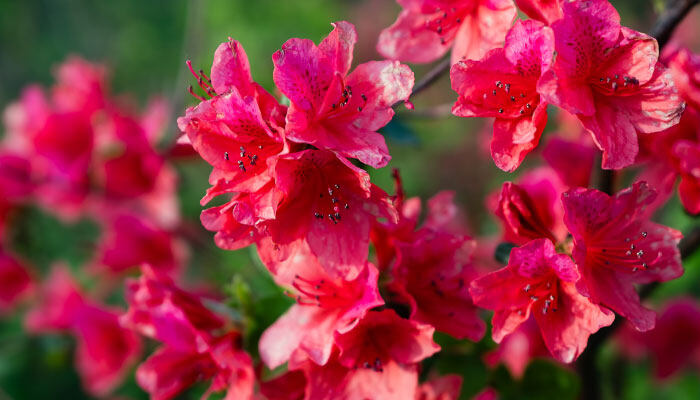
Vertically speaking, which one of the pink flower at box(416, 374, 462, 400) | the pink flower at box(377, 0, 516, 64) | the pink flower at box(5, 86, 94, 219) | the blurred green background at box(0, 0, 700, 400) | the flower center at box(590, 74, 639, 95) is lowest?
the blurred green background at box(0, 0, 700, 400)

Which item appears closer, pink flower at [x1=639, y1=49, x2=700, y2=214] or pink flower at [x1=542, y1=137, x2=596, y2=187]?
pink flower at [x1=639, y1=49, x2=700, y2=214]

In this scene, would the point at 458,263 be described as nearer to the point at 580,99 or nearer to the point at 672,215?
the point at 580,99

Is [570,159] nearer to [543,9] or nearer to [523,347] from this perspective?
[543,9]

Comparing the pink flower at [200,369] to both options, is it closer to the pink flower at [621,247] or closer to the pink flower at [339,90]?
the pink flower at [339,90]

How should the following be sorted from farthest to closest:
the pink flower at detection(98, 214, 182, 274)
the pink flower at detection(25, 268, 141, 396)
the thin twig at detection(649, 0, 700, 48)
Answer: the pink flower at detection(98, 214, 182, 274), the pink flower at detection(25, 268, 141, 396), the thin twig at detection(649, 0, 700, 48)

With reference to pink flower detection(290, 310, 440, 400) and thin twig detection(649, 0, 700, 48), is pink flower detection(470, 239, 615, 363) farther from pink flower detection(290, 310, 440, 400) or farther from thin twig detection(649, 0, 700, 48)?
thin twig detection(649, 0, 700, 48)

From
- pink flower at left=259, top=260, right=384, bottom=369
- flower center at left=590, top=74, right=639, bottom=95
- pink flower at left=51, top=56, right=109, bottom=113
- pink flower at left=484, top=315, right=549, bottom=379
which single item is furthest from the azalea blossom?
pink flower at left=51, top=56, right=109, bottom=113
